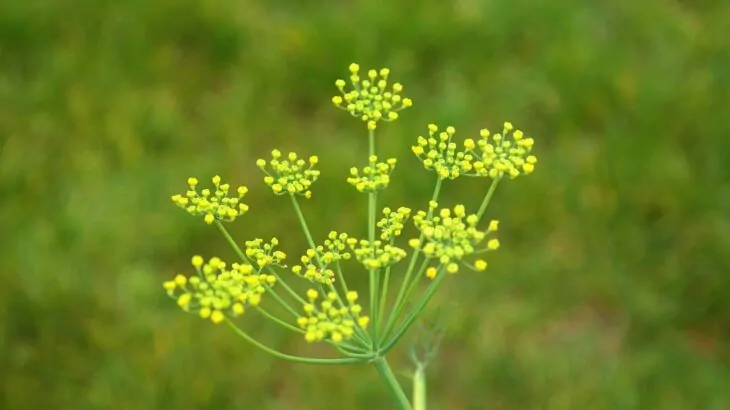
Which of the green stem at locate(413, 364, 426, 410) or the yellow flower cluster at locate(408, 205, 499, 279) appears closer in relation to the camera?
the yellow flower cluster at locate(408, 205, 499, 279)

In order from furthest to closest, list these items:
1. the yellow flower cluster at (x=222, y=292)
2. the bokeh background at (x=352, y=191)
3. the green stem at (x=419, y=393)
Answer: the bokeh background at (x=352, y=191)
the green stem at (x=419, y=393)
the yellow flower cluster at (x=222, y=292)

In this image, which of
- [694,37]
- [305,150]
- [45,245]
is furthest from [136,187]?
[694,37]

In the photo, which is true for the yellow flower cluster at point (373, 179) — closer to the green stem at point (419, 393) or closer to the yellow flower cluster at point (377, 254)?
the yellow flower cluster at point (377, 254)

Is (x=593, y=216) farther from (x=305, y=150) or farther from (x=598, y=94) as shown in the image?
(x=305, y=150)

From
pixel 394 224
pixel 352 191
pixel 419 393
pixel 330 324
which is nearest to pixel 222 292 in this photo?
pixel 330 324

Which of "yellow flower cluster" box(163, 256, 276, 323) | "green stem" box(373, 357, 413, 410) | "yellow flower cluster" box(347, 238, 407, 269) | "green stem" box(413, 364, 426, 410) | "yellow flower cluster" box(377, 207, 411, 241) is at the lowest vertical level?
"green stem" box(413, 364, 426, 410)

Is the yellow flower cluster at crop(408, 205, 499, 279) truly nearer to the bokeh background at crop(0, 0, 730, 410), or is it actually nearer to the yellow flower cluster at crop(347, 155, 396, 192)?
the yellow flower cluster at crop(347, 155, 396, 192)

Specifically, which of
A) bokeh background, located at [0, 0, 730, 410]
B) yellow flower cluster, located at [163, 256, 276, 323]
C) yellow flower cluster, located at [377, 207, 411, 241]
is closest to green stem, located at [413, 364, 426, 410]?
yellow flower cluster, located at [377, 207, 411, 241]

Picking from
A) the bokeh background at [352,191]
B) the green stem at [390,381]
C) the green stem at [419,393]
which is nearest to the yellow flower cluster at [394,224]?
the green stem at [390,381]
